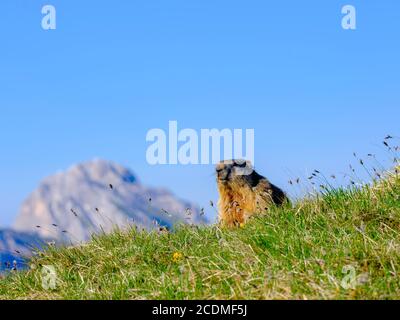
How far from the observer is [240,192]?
41.5 feet

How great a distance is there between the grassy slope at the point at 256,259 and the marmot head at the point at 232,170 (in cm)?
145

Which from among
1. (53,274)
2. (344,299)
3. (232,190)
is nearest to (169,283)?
(344,299)

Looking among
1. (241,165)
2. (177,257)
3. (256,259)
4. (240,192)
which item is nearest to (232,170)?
(241,165)

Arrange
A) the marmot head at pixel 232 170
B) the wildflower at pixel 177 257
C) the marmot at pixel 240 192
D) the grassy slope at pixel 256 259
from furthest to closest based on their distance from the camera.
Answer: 1. the marmot head at pixel 232 170
2. the marmot at pixel 240 192
3. the wildflower at pixel 177 257
4. the grassy slope at pixel 256 259

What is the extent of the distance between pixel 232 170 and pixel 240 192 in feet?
1.22

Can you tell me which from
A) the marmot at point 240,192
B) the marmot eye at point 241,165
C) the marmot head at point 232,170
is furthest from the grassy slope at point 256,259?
the marmot eye at point 241,165

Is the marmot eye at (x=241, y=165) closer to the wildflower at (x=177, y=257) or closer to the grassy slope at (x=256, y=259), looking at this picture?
the grassy slope at (x=256, y=259)

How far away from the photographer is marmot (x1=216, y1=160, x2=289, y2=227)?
12.4 m

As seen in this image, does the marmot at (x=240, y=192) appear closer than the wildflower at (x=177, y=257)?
No

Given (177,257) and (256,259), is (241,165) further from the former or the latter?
(256,259)

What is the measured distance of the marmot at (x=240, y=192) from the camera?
40.7 ft

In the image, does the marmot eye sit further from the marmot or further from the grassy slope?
the grassy slope

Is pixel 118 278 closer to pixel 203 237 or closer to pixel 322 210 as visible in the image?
pixel 203 237
